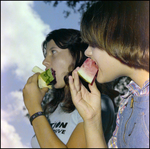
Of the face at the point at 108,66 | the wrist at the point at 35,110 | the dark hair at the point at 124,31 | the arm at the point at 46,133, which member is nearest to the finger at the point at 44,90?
the arm at the point at 46,133

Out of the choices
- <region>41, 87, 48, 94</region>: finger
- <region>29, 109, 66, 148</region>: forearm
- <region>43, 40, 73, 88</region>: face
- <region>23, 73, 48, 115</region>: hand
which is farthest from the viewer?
<region>41, 87, 48, 94</region>: finger

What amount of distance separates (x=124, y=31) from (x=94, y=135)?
1.21 metres

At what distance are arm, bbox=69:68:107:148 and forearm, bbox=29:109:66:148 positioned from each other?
464 mm

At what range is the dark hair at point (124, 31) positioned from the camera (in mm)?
2139

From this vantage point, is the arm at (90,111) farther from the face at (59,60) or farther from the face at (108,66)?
the face at (59,60)

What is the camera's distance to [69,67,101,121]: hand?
7.99 ft

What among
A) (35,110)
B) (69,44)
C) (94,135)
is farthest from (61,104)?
(94,135)

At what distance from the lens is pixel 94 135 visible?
2.30m

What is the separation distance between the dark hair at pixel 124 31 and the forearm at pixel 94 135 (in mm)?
800

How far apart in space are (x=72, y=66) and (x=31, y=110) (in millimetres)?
990

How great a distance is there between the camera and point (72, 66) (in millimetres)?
3418

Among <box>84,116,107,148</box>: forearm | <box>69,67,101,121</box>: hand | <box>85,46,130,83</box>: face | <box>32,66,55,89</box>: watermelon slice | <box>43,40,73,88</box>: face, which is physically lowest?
<box>84,116,107,148</box>: forearm

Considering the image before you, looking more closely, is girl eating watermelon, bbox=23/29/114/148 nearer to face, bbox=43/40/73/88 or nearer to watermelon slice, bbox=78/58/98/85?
face, bbox=43/40/73/88

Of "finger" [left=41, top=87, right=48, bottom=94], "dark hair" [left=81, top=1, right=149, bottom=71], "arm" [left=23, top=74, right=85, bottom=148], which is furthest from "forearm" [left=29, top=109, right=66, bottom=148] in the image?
"dark hair" [left=81, top=1, right=149, bottom=71]
